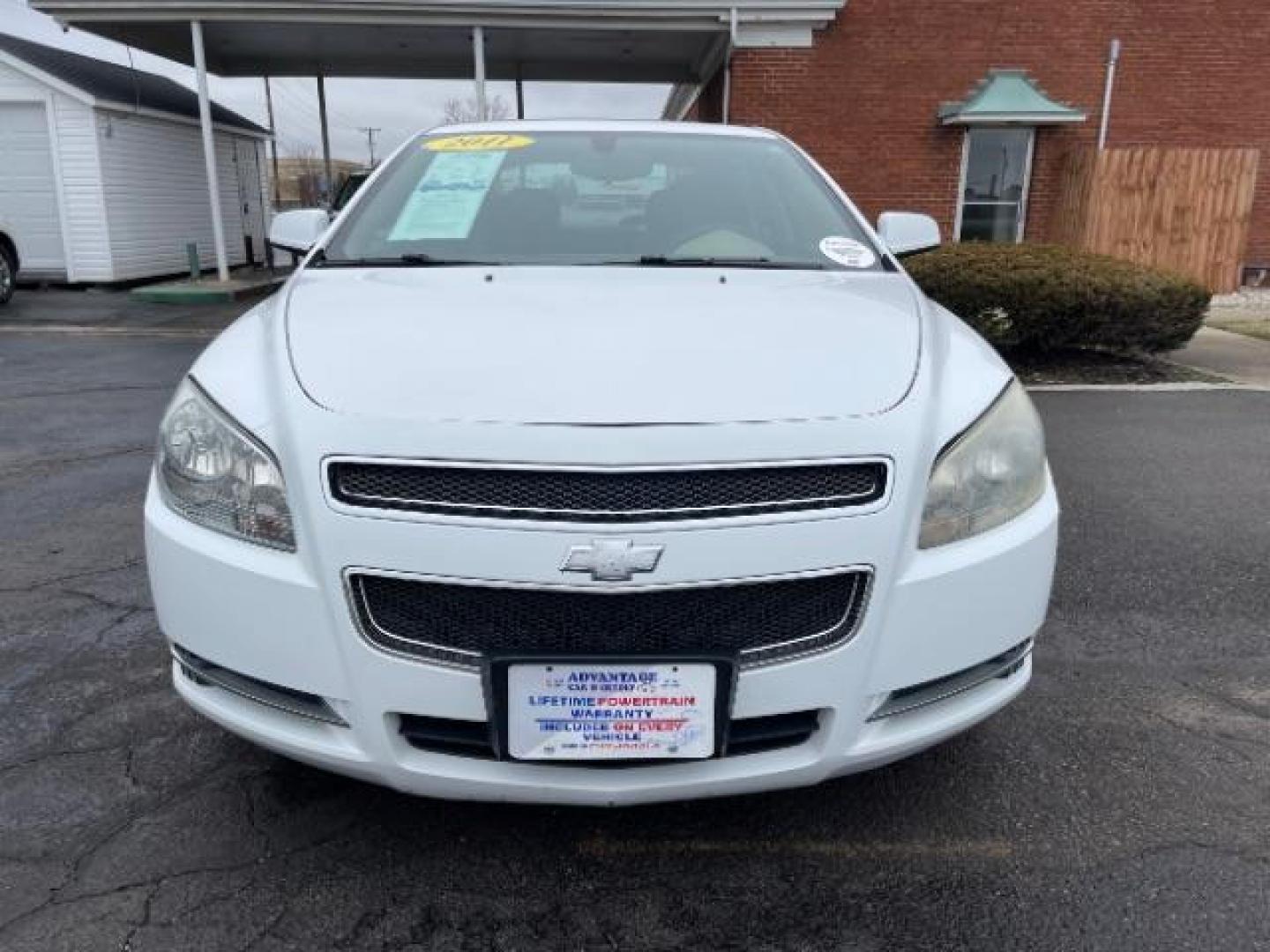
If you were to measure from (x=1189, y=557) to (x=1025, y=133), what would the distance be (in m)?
10.5

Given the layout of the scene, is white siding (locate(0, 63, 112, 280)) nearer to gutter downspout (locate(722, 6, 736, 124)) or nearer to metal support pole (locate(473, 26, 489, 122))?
metal support pole (locate(473, 26, 489, 122))

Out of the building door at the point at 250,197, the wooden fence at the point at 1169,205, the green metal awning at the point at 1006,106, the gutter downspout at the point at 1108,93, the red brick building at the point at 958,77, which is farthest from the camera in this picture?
the building door at the point at 250,197

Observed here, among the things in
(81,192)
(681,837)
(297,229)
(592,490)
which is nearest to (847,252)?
(592,490)

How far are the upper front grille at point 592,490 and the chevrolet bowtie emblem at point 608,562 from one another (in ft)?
0.17

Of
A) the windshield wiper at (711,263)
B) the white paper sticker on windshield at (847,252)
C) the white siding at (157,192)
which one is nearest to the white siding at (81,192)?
the white siding at (157,192)

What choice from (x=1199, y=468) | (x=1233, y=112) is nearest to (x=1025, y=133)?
(x=1233, y=112)

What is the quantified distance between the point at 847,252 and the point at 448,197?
4.12ft

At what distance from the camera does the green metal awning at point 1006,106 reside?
12117mm

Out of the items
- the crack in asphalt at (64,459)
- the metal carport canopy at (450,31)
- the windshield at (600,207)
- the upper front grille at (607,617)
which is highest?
the metal carport canopy at (450,31)

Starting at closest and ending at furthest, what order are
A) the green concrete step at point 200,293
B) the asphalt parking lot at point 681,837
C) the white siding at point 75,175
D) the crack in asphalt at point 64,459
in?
the asphalt parking lot at point 681,837, the crack in asphalt at point 64,459, the green concrete step at point 200,293, the white siding at point 75,175

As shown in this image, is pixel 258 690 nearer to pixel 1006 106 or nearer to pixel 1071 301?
pixel 1071 301

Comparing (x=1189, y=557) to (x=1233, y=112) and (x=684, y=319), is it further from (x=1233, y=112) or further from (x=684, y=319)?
(x=1233, y=112)

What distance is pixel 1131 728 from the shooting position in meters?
2.68

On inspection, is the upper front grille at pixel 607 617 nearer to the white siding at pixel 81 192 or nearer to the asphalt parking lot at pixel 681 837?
the asphalt parking lot at pixel 681 837
